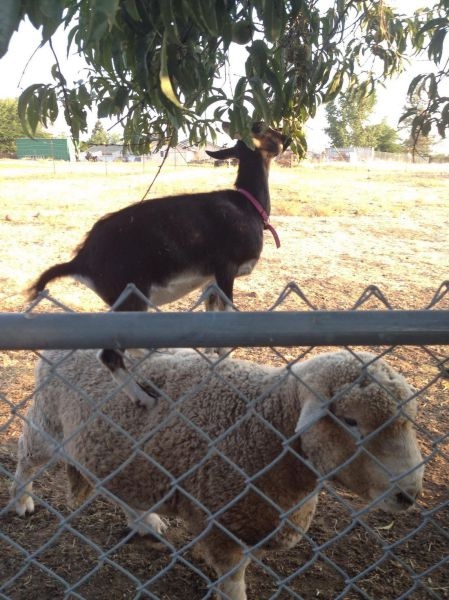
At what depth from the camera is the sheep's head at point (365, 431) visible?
2.11 metres

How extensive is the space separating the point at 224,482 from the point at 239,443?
190 millimetres

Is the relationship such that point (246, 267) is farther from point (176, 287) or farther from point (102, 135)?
point (102, 135)

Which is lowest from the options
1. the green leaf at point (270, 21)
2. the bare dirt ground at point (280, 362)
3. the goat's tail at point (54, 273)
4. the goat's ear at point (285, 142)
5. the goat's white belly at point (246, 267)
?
the bare dirt ground at point (280, 362)

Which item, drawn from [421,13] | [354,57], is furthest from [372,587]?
[421,13]

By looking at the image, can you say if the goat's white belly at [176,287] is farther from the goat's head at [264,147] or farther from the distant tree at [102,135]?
the goat's head at [264,147]

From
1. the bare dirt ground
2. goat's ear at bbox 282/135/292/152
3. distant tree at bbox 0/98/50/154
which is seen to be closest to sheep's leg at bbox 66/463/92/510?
the bare dirt ground

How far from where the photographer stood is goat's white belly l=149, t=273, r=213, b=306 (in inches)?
154

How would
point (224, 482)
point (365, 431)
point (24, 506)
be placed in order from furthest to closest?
1. point (24, 506)
2. point (224, 482)
3. point (365, 431)

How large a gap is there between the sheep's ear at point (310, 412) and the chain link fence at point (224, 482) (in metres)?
0.01

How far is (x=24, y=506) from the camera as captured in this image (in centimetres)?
337

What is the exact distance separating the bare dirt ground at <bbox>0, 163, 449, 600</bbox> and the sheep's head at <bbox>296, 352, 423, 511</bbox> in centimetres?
15

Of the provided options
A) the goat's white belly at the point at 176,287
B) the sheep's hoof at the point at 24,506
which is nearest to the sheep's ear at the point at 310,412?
the goat's white belly at the point at 176,287

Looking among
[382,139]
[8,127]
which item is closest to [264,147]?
[8,127]

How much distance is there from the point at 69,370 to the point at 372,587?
1.98m
